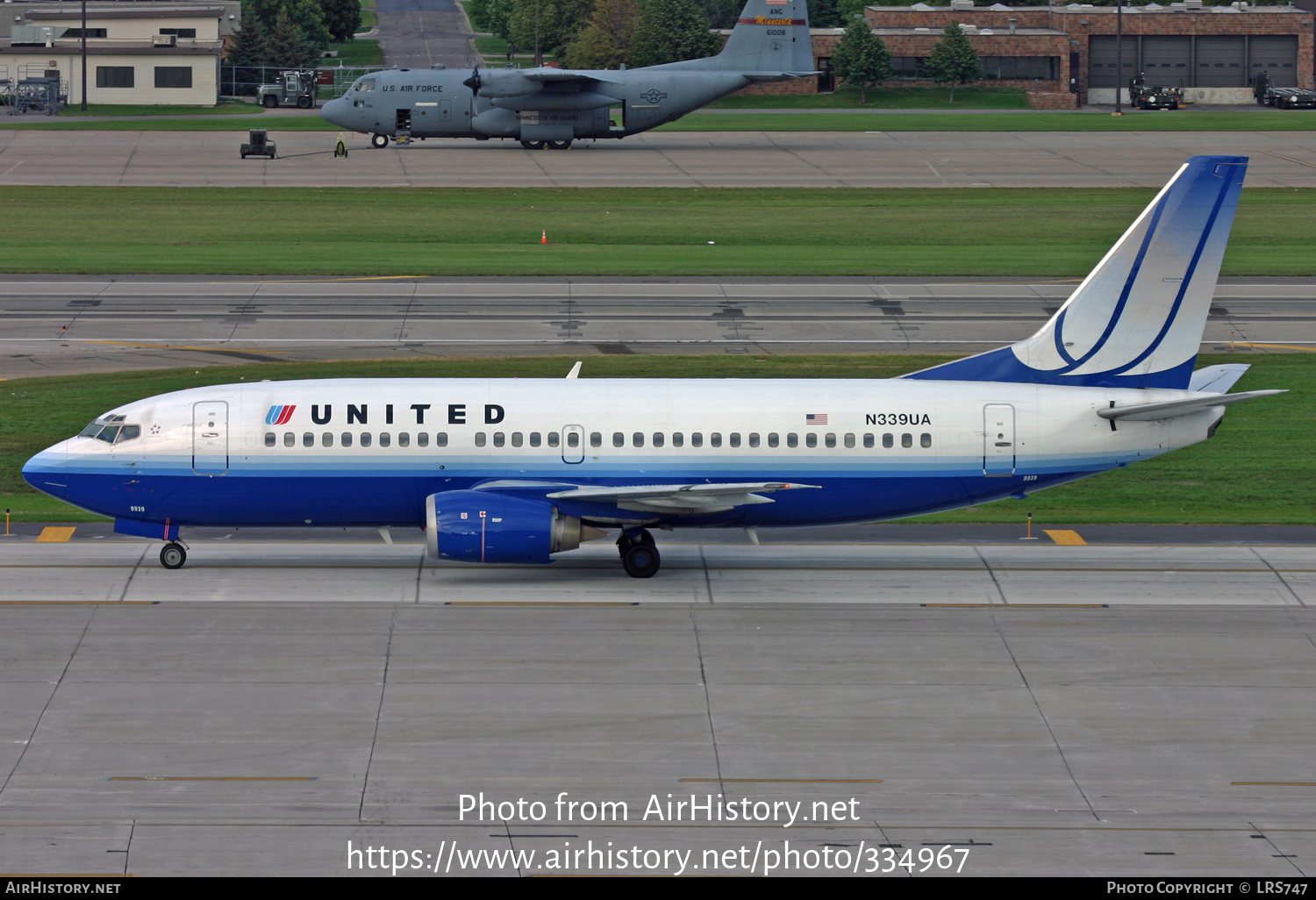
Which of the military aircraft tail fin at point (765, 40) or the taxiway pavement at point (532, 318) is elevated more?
the military aircraft tail fin at point (765, 40)

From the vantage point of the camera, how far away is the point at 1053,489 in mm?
40875

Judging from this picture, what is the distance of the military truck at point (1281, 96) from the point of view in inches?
5492

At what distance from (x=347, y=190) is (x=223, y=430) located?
61207mm

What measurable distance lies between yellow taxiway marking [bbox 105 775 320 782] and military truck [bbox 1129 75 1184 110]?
433 ft

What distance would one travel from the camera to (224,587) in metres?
31.2

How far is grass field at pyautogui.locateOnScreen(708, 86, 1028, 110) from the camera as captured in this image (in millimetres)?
140375

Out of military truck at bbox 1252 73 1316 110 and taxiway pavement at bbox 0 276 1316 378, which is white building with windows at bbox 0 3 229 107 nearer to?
taxiway pavement at bbox 0 276 1316 378

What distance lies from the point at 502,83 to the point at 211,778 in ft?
283

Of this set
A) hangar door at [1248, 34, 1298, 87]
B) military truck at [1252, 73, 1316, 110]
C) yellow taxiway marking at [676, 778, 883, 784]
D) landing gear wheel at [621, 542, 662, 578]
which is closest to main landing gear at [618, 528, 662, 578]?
landing gear wheel at [621, 542, 662, 578]

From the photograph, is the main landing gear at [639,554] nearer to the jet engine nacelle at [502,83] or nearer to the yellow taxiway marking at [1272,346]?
the yellow taxiway marking at [1272,346]

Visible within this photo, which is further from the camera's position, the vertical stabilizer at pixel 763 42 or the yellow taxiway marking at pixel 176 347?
the vertical stabilizer at pixel 763 42

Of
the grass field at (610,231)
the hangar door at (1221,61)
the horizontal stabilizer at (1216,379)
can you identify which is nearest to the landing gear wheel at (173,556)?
the horizontal stabilizer at (1216,379)

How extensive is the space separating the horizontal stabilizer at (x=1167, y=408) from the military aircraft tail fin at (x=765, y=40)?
3105 inches
